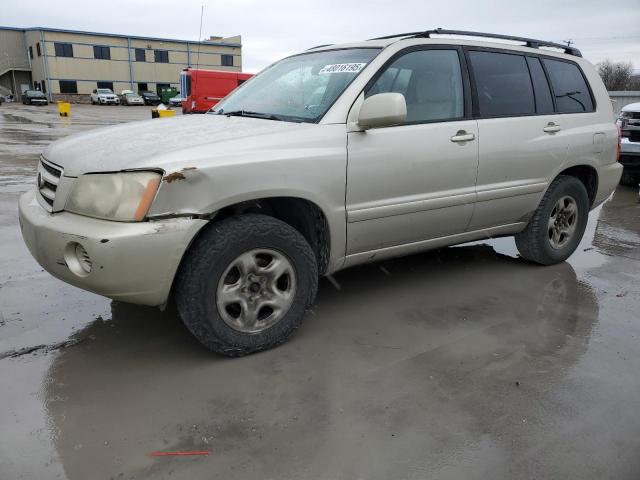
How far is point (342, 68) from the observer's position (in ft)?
11.2

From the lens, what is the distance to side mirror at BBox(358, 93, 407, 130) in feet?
9.73

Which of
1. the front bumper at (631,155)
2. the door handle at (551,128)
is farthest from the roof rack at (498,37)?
the front bumper at (631,155)

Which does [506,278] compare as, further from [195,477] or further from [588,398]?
[195,477]

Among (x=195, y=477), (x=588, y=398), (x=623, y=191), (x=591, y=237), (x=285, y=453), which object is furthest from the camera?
(x=623, y=191)

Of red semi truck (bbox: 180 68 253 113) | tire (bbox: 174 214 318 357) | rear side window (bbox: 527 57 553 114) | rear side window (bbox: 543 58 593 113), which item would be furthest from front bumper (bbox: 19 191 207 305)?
red semi truck (bbox: 180 68 253 113)

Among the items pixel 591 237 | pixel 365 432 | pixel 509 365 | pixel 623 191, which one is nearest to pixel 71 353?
pixel 365 432

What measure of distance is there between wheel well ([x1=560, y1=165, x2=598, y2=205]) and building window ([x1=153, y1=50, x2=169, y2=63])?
58.2 metres

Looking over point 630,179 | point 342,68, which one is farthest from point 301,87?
point 630,179

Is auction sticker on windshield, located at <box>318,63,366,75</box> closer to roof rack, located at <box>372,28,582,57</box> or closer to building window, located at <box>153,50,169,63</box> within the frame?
roof rack, located at <box>372,28,582,57</box>

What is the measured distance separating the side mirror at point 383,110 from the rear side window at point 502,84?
3.40ft

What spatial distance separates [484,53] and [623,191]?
6234 millimetres

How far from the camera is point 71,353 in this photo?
9.62 ft

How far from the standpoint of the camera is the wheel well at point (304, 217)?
3.05 m

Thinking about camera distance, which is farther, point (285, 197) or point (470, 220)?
point (470, 220)
